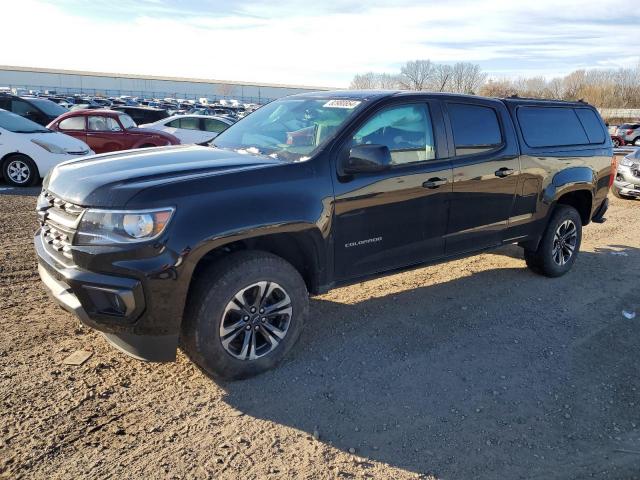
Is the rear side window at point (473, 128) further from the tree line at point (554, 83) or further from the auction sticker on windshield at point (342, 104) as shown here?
the tree line at point (554, 83)

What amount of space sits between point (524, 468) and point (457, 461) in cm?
36

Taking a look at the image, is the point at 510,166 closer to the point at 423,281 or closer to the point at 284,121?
the point at 423,281

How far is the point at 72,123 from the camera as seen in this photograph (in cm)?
1274

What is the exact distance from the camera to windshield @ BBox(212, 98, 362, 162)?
4004 mm

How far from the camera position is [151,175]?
10.8 feet

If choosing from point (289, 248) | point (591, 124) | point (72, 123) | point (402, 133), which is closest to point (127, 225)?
point (289, 248)

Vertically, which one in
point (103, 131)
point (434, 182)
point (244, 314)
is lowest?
point (244, 314)

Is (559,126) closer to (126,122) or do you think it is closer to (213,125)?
(126,122)

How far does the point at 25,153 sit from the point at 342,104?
27.2 ft

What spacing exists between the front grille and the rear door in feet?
9.86

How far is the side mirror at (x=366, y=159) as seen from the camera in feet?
12.2

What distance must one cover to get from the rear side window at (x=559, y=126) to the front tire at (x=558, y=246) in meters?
0.78

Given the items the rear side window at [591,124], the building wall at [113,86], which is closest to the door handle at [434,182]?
the rear side window at [591,124]

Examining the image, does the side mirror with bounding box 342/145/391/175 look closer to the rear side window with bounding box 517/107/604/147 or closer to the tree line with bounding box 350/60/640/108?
the rear side window with bounding box 517/107/604/147
